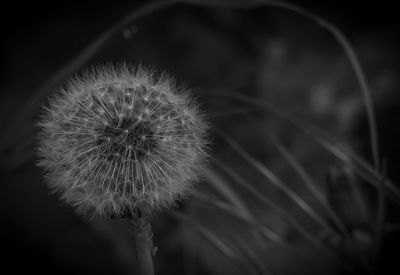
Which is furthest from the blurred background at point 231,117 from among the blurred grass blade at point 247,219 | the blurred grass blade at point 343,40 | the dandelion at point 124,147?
the dandelion at point 124,147

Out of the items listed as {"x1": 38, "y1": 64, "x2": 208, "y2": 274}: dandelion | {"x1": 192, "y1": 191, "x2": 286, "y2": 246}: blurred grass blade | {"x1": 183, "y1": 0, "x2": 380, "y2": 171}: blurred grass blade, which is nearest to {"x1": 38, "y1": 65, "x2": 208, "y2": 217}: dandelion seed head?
{"x1": 38, "y1": 64, "x2": 208, "y2": 274}: dandelion

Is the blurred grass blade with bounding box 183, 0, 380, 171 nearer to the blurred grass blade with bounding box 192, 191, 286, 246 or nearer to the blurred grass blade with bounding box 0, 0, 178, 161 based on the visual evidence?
the blurred grass blade with bounding box 0, 0, 178, 161

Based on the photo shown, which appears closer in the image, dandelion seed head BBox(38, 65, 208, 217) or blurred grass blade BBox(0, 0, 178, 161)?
dandelion seed head BBox(38, 65, 208, 217)

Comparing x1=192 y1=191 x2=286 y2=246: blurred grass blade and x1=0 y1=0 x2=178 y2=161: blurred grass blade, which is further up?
x1=0 y1=0 x2=178 y2=161: blurred grass blade

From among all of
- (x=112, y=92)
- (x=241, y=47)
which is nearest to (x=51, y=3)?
(x=241, y=47)

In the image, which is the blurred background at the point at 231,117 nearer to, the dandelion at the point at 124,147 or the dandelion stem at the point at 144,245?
the dandelion at the point at 124,147

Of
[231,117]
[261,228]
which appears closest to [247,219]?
[261,228]

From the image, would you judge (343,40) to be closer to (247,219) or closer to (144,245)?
(247,219)
